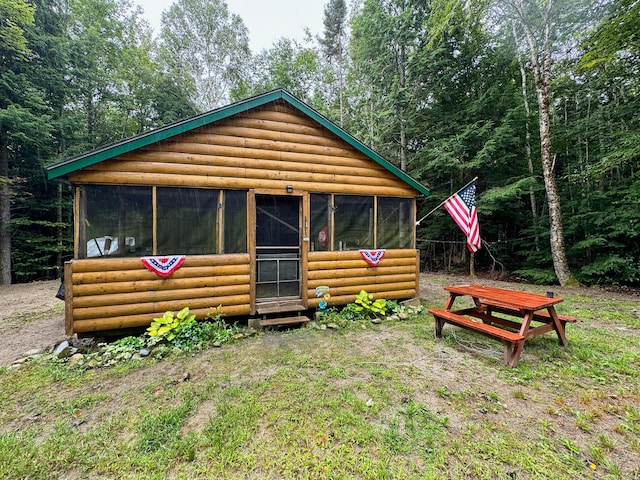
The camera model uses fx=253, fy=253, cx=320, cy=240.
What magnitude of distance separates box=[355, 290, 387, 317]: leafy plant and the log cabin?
223 millimetres

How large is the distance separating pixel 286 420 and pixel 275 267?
3477 mm

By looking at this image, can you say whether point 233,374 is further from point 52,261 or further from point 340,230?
point 52,261

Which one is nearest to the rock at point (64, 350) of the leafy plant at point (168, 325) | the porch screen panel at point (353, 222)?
the leafy plant at point (168, 325)

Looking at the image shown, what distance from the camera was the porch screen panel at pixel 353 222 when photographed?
5.61 metres

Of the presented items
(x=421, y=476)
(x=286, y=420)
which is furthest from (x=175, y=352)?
(x=421, y=476)

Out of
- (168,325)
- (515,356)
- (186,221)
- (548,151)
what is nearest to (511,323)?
(515,356)

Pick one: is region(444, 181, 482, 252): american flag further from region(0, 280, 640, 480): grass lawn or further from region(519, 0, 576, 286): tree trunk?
region(519, 0, 576, 286): tree trunk

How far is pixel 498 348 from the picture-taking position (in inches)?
150

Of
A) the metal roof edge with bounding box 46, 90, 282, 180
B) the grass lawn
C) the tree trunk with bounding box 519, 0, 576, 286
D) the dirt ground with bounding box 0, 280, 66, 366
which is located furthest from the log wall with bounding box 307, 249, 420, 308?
the tree trunk with bounding box 519, 0, 576, 286

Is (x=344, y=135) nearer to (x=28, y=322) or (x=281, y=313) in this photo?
(x=281, y=313)

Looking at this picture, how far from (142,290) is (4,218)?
33.7 ft

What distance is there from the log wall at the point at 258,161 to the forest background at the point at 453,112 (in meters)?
6.13

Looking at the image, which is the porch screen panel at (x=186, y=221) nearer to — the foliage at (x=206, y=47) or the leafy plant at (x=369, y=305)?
the leafy plant at (x=369, y=305)

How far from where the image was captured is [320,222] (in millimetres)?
5461
